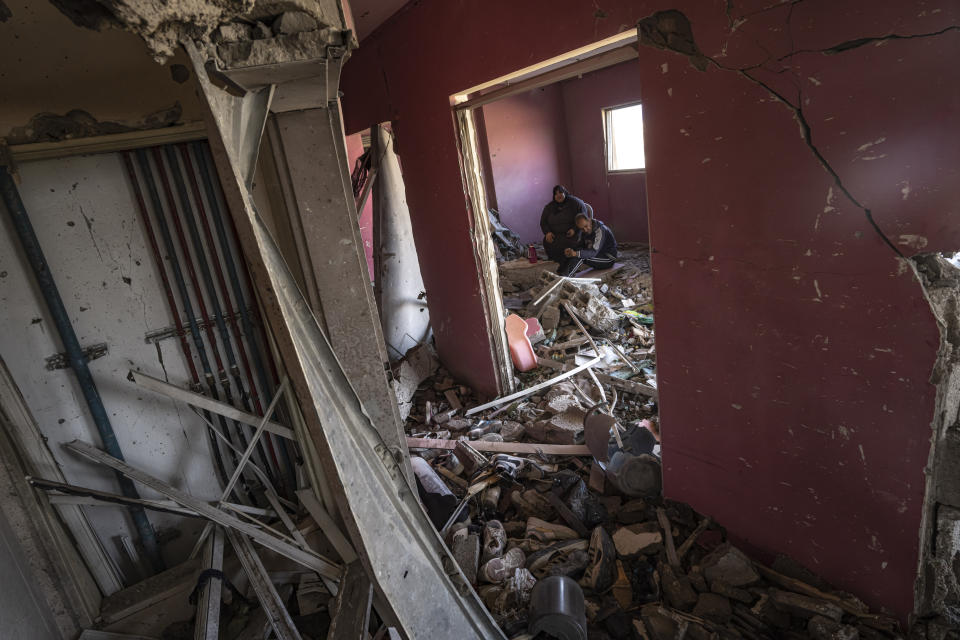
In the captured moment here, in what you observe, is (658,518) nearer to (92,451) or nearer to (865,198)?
(865,198)

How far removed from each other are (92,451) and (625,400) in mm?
3918

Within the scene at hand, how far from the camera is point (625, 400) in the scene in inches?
172

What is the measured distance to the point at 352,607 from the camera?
2.39 meters

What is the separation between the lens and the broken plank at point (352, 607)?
2266mm

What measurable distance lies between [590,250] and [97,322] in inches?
272

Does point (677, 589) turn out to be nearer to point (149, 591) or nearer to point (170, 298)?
point (149, 591)

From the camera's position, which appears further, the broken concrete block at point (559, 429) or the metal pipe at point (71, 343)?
the broken concrete block at point (559, 429)

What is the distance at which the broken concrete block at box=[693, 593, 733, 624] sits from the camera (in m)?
2.36

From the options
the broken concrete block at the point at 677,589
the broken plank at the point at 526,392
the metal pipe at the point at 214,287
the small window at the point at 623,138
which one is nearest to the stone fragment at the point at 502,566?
the broken concrete block at the point at 677,589

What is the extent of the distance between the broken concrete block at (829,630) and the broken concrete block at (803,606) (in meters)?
0.03

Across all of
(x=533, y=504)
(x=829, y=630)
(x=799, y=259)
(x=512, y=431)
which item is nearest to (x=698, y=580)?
(x=829, y=630)

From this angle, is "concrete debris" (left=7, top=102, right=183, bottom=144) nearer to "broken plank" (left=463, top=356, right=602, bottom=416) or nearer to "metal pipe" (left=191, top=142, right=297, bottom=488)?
"metal pipe" (left=191, top=142, right=297, bottom=488)

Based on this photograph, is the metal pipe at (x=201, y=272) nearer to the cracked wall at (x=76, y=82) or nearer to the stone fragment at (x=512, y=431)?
the cracked wall at (x=76, y=82)

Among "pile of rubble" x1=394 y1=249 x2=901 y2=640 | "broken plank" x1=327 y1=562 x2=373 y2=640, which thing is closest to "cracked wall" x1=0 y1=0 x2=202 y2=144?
"broken plank" x1=327 y1=562 x2=373 y2=640
